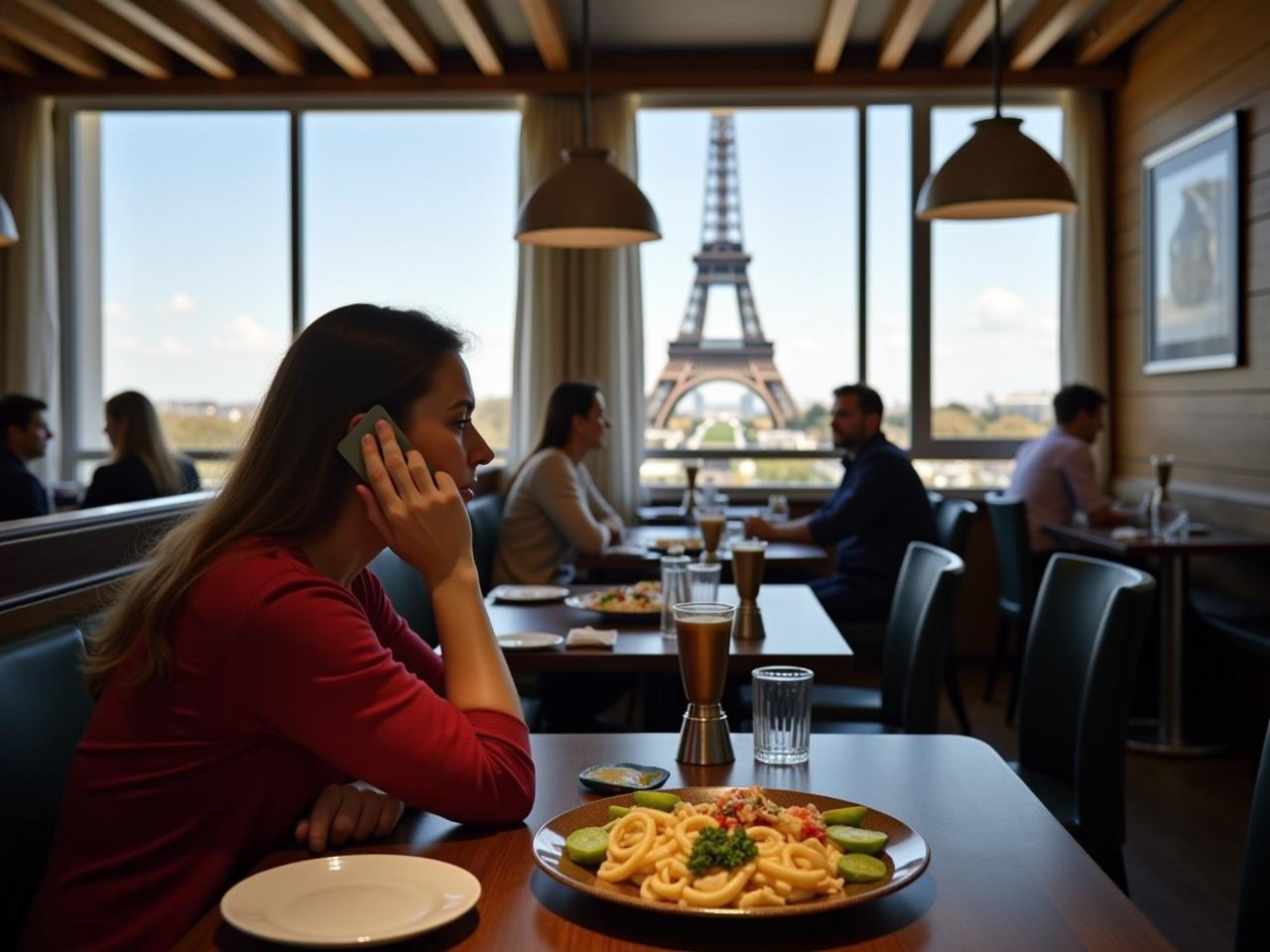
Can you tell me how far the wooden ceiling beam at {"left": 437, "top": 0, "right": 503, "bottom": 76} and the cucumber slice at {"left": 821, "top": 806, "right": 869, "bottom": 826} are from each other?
423 centimetres

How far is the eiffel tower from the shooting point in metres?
6.14

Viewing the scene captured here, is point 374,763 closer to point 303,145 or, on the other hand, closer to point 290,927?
point 290,927

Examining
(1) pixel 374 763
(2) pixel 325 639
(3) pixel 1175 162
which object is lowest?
(1) pixel 374 763

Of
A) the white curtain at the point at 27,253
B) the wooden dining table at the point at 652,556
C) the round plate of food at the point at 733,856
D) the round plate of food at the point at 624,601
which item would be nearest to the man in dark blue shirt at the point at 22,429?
the white curtain at the point at 27,253

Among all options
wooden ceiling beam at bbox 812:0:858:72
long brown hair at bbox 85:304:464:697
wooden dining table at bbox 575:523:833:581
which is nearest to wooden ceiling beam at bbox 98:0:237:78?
wooden ceiling beam at bbox 812:0:858:72

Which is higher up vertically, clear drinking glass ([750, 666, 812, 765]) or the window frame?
the window frame

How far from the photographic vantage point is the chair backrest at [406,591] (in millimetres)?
2857

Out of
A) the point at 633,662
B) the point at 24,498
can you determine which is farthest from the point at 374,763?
the point at 24,498

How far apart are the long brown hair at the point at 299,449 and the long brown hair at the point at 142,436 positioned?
3502 millimetres

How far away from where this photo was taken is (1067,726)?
2.18m

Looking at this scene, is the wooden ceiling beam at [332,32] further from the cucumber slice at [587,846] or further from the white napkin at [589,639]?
the cucumber slice at [587,846]

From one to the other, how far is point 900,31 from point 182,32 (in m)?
3.00

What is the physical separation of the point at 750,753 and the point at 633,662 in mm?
775

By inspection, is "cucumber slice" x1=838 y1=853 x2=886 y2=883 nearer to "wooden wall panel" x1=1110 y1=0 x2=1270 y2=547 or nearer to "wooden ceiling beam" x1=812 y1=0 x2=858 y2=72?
"wooden wall panel" x1=1110 y1=0 x2=1270 y2=547
